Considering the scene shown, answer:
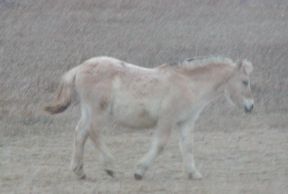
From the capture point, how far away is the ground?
Result: 10.0 metres

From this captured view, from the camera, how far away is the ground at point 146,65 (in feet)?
32.9

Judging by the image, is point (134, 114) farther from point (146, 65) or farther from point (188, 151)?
point (146, 65)

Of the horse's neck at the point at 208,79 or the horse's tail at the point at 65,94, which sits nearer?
the horse's tail at the point at 65,94

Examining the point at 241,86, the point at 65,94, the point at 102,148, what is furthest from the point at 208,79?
the point at 65,94

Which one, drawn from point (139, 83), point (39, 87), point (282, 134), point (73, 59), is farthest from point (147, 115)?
point (73, 59)

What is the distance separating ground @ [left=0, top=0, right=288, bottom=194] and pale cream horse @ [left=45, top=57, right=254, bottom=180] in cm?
31

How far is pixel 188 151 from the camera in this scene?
10.2 m

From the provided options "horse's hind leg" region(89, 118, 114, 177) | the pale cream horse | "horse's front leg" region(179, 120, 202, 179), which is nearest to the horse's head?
the pale cream horse

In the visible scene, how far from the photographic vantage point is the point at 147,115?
32.8ft

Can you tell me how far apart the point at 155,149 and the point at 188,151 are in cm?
41

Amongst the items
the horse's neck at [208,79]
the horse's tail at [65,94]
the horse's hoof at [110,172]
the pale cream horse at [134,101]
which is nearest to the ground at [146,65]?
the horse's hoof at [110,172]

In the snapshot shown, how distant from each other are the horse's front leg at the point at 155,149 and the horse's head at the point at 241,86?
98 centimetres

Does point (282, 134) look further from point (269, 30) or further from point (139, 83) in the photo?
point (269, 30)

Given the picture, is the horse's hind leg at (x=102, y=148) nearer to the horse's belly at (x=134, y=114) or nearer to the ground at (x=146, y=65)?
the ground at (x=146, y=65)
